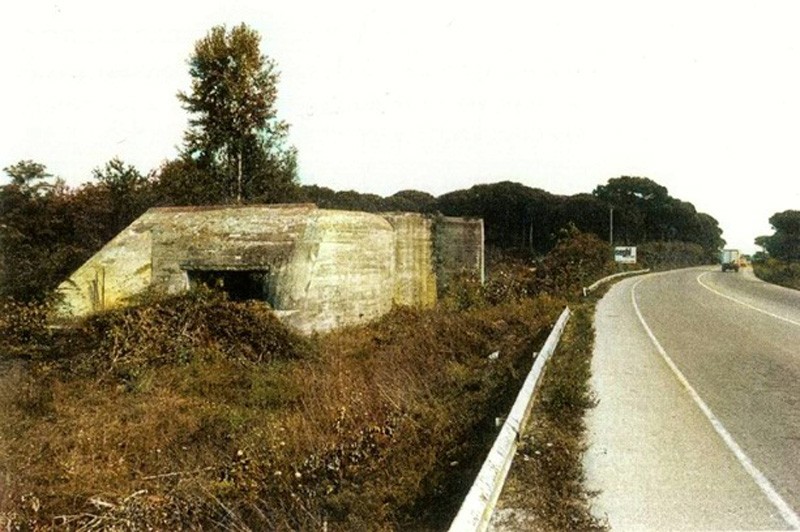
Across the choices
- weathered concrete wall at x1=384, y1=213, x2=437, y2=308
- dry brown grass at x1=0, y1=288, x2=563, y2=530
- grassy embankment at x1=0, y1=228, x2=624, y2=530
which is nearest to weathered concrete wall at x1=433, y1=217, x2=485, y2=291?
weathered concrete wall at x1=384, y1=213, x2=437, y2=308

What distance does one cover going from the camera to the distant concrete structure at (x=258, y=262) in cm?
1630

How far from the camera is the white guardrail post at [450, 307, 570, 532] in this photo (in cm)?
425

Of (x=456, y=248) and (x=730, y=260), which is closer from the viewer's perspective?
(x=456, y=248)

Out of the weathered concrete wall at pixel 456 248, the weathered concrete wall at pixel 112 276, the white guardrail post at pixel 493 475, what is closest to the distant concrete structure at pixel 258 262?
the weathered concrete wall at pixel 112 276

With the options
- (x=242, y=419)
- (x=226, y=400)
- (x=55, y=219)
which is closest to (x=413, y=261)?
(x=226, y=400)

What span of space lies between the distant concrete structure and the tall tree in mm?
11975

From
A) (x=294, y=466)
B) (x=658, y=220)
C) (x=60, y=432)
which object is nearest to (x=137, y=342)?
(x=60, y=432)

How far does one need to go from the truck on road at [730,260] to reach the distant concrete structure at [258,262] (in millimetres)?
52226

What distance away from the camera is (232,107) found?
97.6 ft

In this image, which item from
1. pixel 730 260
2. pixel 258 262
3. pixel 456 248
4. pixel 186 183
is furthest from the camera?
pixel 730 260

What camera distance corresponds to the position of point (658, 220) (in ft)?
316

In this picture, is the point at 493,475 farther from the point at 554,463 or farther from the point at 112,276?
the point at 112,276

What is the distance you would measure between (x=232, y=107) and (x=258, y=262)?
1603 centimetres

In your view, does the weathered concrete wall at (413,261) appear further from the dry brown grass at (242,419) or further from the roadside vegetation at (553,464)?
the roadside vegetation at (553,464)
